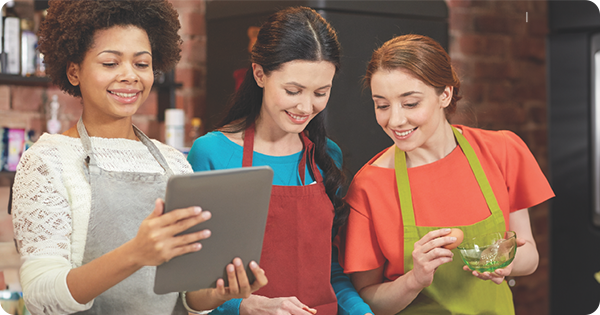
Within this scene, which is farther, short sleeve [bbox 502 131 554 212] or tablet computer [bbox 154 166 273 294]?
short sleeve [bbox 502 131 554 212]

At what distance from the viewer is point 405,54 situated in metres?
1.31

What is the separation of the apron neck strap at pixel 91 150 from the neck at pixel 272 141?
289mm

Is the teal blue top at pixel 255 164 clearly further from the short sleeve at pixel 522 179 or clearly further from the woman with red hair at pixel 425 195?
the short sleeve at pixel 522 179

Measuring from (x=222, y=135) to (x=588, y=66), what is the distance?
157 centimetres

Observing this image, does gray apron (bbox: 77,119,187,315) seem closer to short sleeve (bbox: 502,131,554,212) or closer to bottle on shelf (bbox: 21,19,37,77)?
short sleeve (bbox: 502,131,554,212)

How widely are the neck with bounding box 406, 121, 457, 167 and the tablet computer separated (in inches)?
23.5

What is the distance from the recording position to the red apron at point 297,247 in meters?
1.27

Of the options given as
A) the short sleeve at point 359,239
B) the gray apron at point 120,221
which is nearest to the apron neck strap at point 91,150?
the gray apron at point 120,221

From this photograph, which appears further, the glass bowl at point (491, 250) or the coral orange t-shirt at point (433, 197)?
the coral orange t-shirt at point (433, 197)

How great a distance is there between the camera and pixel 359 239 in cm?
133

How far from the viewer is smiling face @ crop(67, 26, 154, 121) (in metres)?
1.00

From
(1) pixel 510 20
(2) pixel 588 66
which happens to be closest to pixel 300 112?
(2) pixel 588 66

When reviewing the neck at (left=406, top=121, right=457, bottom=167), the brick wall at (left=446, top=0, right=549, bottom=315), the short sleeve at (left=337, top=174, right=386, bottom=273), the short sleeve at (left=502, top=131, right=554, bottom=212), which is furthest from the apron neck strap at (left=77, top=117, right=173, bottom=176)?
the brick wall at (left=446, top=0, right=549, bottom=315)

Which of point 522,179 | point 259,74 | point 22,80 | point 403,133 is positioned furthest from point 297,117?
point 22,80
